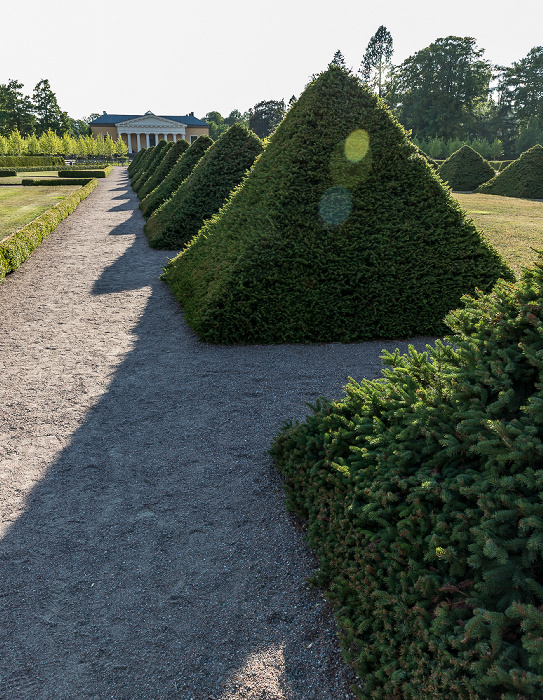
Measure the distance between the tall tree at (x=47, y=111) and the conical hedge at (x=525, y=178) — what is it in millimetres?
84609

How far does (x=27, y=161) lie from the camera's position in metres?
62.8

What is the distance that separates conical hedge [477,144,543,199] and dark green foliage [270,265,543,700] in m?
32.7

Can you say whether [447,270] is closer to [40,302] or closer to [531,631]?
[531,631]

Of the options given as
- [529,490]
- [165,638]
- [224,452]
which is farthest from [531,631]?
[224,452]

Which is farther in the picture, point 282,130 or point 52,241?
point 52,241

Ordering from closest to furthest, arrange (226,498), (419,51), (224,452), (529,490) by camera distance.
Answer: (529,490), (226,498), (224,452), (419,51)

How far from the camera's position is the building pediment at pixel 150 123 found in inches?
4299

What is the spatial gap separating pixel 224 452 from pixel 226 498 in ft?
2.44

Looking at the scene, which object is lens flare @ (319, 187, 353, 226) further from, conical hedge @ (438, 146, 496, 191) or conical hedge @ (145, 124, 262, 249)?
conical hedge @ (438, 146, 496, 191)

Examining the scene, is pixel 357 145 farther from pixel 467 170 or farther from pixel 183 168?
pixel 467 170

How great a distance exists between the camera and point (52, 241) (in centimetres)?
1766

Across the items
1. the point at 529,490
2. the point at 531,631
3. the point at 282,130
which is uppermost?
the point at 282,130

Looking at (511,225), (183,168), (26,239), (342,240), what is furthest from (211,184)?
(511,225)

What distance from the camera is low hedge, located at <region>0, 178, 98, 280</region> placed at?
1228 centimetres
